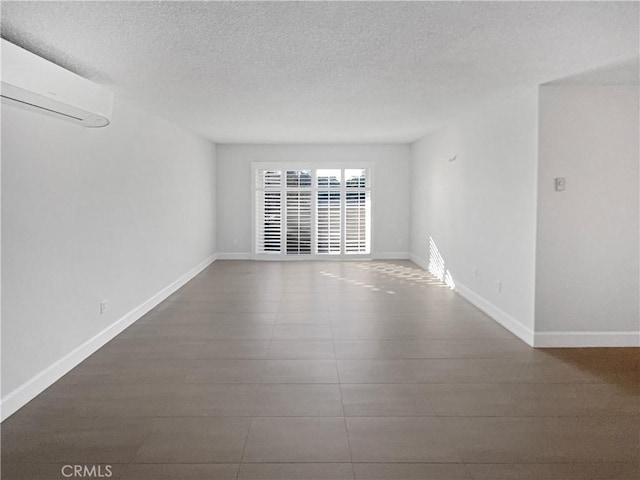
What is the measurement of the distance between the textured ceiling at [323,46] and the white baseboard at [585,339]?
216 centimetres

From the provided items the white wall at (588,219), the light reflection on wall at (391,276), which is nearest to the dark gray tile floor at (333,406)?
the white wall at (588,219)

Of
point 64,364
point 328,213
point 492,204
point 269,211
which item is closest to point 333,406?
point 64,364

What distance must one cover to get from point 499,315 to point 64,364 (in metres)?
4.00

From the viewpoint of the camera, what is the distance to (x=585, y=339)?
435 cm

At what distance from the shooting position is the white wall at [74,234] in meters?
3.05

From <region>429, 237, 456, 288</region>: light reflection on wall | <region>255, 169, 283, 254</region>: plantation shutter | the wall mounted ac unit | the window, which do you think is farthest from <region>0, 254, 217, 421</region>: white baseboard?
the window

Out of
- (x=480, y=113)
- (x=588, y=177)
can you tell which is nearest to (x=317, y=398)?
(x=588, y=177)

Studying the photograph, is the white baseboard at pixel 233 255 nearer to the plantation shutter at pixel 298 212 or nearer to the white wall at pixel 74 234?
the plantation shutter at pixel 298 212

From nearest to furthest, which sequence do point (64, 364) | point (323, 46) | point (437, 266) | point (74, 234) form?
point (323, 46) → point (64, 364) → point (74, 234) → point (437, 266)

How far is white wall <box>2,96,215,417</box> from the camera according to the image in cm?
305

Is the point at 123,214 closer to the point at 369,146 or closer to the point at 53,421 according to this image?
the point at 53,421

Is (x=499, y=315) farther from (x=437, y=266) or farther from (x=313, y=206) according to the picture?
(x=313, y=206)

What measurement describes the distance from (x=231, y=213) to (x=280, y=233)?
105cm

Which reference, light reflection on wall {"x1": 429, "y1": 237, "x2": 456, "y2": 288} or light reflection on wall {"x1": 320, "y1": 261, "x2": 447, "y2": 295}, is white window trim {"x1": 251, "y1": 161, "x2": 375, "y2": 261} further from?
light reflection on wall {"x1": 429, "y1": 237, "x2": 456, "y2": 288}
